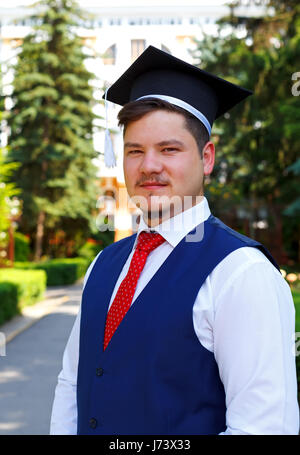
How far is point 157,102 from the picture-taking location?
1664 millimetres

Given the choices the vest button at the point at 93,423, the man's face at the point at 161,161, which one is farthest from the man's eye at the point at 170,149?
the vest button at the point at 93,423

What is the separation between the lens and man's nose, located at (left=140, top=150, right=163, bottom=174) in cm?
163

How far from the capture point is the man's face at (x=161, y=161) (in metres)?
1.64

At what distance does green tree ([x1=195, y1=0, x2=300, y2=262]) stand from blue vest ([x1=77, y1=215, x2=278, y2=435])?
1330 centimetres

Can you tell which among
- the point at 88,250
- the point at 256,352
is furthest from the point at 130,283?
the point at 88,250

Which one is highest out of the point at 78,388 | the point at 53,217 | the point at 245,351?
the point at 53,217

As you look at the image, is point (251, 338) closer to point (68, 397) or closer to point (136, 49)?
point (68, 397)

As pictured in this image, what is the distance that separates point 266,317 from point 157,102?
75 centimetres

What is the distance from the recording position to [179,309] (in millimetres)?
1530

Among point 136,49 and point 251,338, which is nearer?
point 251,338

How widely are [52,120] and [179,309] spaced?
24.5 meters

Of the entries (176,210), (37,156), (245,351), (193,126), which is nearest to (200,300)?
(245,351)

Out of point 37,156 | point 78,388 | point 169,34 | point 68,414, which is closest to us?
point 78,388
